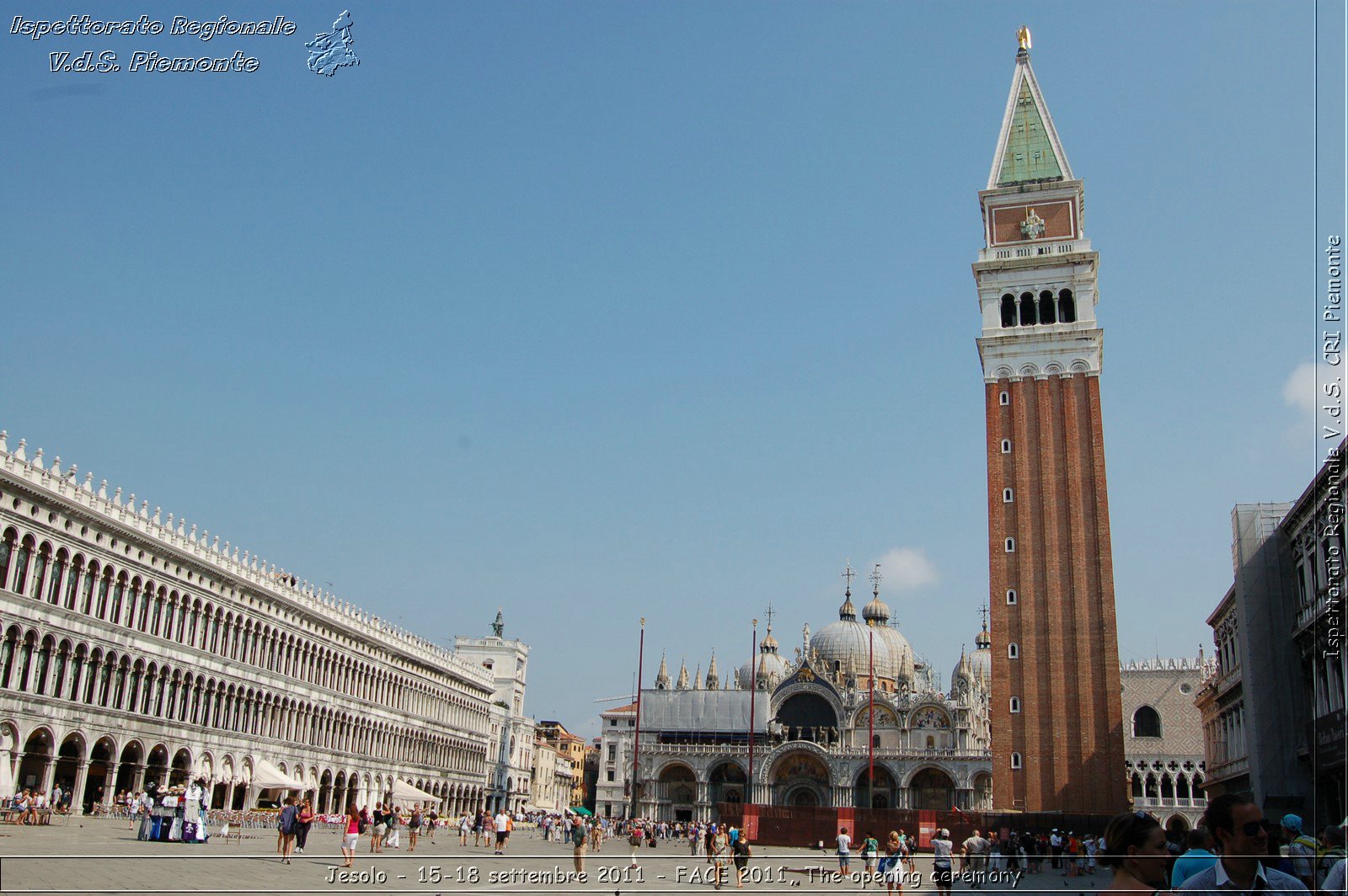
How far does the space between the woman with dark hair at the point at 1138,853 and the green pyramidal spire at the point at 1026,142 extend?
5599 centimetres

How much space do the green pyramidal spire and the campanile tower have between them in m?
0.08

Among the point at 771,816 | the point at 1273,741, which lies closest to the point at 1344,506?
the point at 1273,741

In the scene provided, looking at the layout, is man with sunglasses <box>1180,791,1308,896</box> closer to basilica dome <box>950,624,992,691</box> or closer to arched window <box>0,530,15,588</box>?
arched window <box>0,530,15,588</box>

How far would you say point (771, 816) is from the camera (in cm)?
4656

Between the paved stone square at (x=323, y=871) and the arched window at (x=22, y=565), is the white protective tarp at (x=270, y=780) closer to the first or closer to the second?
the paved stone square at (x=323, y=871)

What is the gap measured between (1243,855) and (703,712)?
7420cm

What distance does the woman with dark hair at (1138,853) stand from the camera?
17.1ft

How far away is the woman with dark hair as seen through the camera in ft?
17.1

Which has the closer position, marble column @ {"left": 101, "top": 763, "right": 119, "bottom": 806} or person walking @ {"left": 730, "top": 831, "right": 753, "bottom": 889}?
person walking @ {"left": 730, "top": 831, "right": 753, "bottom": 889}

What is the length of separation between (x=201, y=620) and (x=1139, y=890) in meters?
45.0

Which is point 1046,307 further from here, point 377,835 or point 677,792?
point 377,835

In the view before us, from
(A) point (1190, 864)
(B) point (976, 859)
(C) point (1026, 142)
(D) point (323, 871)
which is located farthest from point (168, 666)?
(C) point (1026, 142)

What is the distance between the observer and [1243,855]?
5.16 metres

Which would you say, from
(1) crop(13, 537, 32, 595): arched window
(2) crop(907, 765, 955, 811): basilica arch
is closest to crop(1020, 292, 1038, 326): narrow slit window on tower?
(2) crop(907, 765, 955, 811): basilica arch
